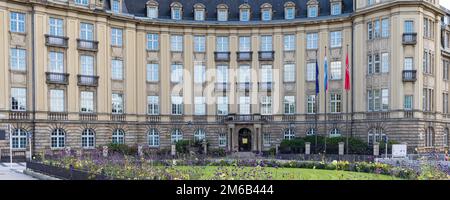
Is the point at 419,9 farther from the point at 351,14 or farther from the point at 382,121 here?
the point at 382,121

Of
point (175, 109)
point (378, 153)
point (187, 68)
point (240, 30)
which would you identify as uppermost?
point (240, 30)

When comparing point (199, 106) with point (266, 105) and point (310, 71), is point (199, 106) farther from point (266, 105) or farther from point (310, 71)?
point (310, 71)

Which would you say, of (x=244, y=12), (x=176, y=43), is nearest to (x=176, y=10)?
(x=176, y=43)

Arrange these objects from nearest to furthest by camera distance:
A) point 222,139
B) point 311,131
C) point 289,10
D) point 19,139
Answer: point 19,139
point 311,131
point 222,139
point 289,10

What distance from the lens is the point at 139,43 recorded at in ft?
192

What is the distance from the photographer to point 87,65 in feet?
178

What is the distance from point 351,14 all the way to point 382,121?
12.2m

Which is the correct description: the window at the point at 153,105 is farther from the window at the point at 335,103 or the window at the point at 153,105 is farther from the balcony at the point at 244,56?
the window at the point at 335,103

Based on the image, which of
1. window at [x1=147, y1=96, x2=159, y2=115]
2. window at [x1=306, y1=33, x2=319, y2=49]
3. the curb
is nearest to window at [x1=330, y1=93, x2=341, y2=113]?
window at [x1=306, y1=33, x2=319, y2=49]

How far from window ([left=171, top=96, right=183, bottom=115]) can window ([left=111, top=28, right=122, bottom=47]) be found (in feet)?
28.8

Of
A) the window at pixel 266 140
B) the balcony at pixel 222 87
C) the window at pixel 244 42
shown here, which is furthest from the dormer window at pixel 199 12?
the window at pixel 266 140

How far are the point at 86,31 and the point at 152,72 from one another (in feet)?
29.7
